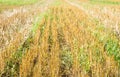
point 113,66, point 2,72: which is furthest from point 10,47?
point 113,66

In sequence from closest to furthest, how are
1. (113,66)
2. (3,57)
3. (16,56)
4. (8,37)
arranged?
(113,66) < (3,57) < (16,56) < (8,37)

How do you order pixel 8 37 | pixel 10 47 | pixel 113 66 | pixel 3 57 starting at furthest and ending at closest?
1. pixel 8 37
2. pixel 10 47
3. pixel 3 57
4. pixel 113 66

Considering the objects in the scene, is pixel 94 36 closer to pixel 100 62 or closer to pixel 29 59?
pixel 100 62

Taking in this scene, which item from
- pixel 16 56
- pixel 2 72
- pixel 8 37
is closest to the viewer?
pixel 2 72

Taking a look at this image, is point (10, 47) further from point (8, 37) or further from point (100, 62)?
point (100, 62)

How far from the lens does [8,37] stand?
685 centimetres

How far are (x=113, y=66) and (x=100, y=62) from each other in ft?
1.32

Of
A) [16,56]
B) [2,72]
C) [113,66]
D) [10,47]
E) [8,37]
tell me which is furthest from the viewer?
[8,37]

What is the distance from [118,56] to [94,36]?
176 cm

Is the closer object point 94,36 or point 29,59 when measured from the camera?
point 29,59

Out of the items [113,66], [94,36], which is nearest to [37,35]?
[94,36]

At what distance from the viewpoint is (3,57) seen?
4938mm

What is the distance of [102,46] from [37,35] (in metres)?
2.07

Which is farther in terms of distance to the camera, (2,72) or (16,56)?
(16,56)
